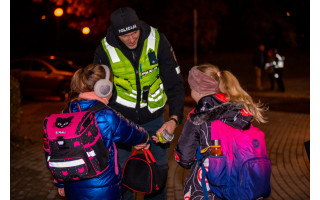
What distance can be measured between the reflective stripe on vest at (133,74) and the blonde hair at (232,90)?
50 centimetres

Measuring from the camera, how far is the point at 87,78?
3363mm

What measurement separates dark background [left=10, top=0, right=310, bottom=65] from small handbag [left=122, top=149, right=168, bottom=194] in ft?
49.5

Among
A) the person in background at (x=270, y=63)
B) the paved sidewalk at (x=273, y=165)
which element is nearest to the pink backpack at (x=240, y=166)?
the paved sidewalk at (x=273, y=165)

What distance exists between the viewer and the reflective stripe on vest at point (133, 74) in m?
3.73

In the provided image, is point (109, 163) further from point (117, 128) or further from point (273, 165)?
point (273, 165)

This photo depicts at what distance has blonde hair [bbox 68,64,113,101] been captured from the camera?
3346mm

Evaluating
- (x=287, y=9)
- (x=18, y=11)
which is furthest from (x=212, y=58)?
(x=18, y=11)

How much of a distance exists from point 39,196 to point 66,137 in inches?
128

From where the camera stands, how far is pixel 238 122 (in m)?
3.11

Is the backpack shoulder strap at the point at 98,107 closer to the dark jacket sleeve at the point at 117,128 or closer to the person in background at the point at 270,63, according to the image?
the dark jacket sleeve at the point at 117,128

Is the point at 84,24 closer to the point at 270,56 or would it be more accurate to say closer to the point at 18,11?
the point at 270,56

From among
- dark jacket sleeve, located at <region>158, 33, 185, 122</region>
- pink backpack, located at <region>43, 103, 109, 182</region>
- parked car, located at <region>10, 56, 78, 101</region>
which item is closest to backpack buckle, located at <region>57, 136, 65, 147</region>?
pink backpack, located at <region>43, 103, 109, 182</region>
